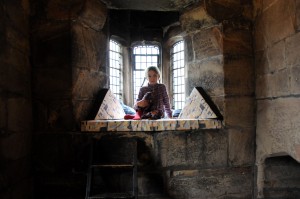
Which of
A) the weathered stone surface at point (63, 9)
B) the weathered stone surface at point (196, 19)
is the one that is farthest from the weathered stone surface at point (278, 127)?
the weathered stone surface at point (63, 9)

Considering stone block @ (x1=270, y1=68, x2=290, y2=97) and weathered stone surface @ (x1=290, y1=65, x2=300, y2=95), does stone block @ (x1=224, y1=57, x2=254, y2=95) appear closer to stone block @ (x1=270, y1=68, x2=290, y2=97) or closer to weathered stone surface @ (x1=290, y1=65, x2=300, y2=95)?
stone block @ (x1=270, y1=68, x2=290, y2=97)

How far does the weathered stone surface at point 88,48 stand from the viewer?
2072 millimetres

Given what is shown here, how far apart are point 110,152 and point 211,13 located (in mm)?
1470

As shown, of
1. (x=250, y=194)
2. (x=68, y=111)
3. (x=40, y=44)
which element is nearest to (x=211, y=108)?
(x=250, y=194)

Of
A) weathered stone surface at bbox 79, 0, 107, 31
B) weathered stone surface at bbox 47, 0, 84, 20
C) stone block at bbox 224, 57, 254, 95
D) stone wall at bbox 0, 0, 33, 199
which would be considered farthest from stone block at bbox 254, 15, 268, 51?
stone wall at bbox 0, 0, 33, 199

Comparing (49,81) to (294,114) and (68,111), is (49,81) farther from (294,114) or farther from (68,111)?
(294,114)

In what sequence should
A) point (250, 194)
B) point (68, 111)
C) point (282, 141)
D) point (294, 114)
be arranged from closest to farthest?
1. point (294, 114)
2. point (282, 141)
3. point (68, 111)
4. point (250, 194)

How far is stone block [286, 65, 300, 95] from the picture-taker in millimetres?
1611

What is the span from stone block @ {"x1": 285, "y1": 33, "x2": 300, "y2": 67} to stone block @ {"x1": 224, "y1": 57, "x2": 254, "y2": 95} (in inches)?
17.8

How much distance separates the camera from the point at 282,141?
6.03 ft

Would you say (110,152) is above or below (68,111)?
below

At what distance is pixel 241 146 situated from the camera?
7.06ft

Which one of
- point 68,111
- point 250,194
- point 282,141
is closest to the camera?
point 282,141

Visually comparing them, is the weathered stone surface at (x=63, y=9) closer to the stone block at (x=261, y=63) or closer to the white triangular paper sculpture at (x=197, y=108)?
the white triangular paper sculpture at (x=197, y=108)
